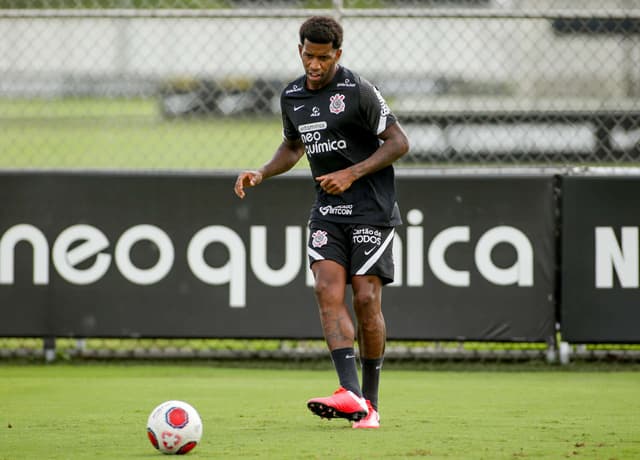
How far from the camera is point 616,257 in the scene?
8.42 meters

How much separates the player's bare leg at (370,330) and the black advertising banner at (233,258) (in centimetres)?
266

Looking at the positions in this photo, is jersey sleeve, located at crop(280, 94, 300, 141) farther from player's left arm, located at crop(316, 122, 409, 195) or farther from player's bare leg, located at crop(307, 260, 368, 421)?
player's bare leg, located at crop(307, 260, 368, 421)

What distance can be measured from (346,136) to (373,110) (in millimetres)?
202

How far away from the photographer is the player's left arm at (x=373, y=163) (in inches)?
220

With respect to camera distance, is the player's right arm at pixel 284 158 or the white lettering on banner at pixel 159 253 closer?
the player's right arm at pixel 284 158

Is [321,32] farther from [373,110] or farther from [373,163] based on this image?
[373,163]

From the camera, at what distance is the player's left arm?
18.4ft

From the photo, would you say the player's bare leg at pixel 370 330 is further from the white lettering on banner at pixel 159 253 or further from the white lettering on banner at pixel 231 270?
the white lettering on banner at pixel 159 253

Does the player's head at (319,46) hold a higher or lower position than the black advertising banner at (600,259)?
higher

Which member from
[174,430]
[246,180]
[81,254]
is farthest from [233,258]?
[174,430]

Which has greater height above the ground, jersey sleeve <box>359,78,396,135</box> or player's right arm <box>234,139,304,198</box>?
jersey sleeve <box>359,78,396,135</box>

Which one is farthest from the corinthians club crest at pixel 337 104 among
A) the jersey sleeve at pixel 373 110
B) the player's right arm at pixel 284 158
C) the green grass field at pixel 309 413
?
the green grass field at pixel 309 413

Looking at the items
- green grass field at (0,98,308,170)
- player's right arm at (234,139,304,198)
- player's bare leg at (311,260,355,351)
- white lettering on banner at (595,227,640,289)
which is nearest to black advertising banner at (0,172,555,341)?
white lettering on banner at (595,227,640,289)

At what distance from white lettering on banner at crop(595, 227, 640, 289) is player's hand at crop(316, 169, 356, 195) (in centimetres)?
343
